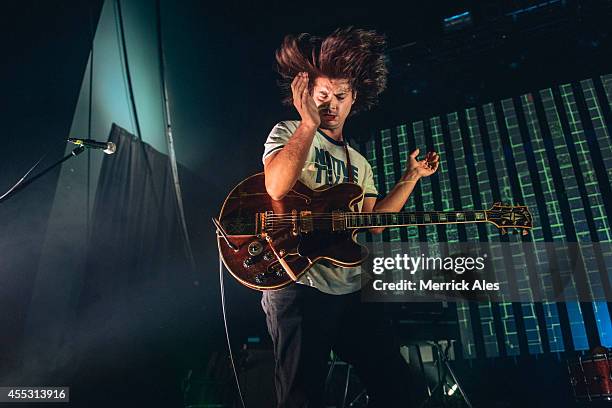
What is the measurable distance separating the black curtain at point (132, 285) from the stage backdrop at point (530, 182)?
10.8 ft

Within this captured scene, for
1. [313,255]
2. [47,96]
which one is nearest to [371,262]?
[313,255]

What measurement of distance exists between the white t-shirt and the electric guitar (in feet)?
0.18

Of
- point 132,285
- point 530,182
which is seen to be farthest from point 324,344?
point 530,182

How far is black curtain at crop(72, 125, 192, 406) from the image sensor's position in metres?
3.69

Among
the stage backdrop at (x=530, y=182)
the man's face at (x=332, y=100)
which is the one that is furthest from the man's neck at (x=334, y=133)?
the stage backdrop at (x=530, y=182)

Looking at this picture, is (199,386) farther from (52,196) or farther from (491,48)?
(491,48)

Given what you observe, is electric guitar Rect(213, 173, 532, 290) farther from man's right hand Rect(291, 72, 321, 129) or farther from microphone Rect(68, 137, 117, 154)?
microphone Rect(68, 137, 117, 154)

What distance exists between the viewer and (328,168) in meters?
2.24

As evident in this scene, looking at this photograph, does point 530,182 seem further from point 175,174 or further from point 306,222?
point 306,222

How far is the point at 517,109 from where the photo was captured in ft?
20.0

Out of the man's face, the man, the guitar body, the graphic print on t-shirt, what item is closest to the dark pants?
the man

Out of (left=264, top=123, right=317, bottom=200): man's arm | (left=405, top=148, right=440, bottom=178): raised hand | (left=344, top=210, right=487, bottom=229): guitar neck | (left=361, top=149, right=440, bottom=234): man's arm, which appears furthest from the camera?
(left=405, top=148, right=440, bottom=178): raised hand

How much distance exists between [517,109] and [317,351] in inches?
224

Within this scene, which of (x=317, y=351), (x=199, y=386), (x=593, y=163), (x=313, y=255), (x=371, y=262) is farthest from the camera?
(x=593, y=163)
